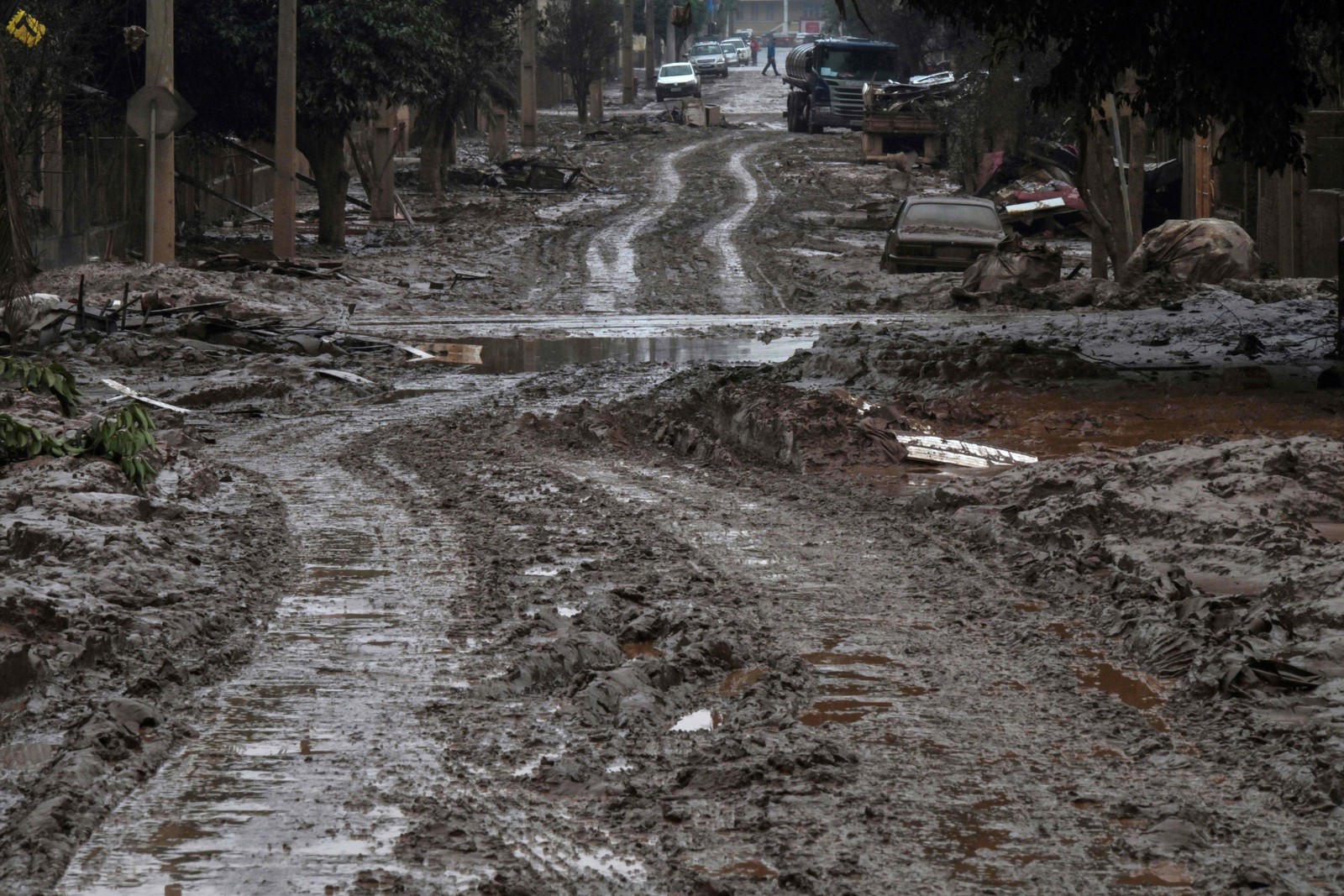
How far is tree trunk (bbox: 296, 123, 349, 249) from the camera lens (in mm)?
26516

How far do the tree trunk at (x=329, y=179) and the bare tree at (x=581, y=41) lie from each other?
1225 inches

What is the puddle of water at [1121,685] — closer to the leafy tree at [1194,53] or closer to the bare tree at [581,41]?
the leafy tree at [1194,53]

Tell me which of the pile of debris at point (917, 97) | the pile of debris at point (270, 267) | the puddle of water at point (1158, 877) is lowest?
the puddle of water at point (1158, 877)

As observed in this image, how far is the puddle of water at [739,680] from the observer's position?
5363mm

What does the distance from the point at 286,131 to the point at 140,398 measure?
10176 mm

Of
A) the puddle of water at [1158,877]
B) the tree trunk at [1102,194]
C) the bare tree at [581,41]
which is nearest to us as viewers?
the puddle of water at [1158,877]

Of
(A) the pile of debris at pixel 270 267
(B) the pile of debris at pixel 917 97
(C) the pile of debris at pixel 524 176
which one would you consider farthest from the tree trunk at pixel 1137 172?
(B) the pile of debris at pixel 917 97

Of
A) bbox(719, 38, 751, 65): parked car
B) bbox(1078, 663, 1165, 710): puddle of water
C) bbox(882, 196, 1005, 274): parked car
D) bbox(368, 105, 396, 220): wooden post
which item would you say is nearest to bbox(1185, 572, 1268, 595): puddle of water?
bbox(1078, 663, 1165, 710): puddle of water

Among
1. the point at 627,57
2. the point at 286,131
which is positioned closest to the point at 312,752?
the point at 286,131

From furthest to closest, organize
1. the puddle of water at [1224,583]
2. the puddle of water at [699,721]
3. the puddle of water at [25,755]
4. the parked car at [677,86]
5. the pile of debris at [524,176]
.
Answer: the parked car at [677,86] < the pile of debris at [524,176] < the puddle of water at [1224,583] < the puddle of water at [699,721] < the puddle of water at [25,755]

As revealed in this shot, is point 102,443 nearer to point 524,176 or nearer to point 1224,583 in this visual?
point 1224,583

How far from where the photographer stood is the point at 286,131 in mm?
21906

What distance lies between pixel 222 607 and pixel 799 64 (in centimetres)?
5057

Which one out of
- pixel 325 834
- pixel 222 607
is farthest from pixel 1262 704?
pixel 222 607
